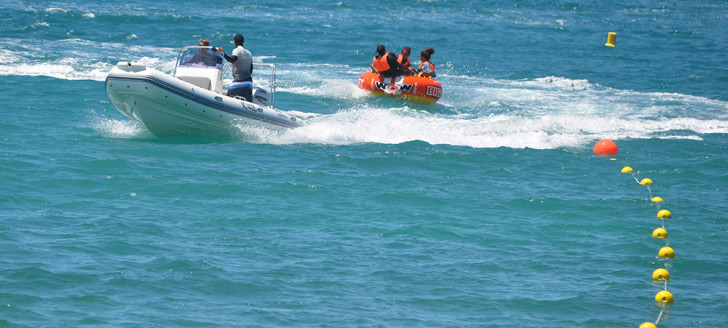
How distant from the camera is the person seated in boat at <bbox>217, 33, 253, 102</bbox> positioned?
1348 centimetres

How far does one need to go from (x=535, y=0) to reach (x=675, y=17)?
7.61 metres

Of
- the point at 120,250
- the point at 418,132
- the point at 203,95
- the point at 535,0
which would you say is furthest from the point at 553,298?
the point at 535,0

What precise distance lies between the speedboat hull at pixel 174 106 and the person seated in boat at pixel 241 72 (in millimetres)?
243

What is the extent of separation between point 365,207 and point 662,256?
348 centimetres

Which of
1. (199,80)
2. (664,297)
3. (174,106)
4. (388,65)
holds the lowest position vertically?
(664,297)

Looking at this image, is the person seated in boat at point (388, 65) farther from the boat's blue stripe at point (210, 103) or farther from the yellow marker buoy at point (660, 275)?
the yellow marker buoy at point (660, 275)

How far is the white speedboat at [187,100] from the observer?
12664mm

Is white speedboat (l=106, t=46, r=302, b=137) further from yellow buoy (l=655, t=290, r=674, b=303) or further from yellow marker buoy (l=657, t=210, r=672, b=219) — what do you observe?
yellow buoy (l=655, t=290, r=674, b=303)

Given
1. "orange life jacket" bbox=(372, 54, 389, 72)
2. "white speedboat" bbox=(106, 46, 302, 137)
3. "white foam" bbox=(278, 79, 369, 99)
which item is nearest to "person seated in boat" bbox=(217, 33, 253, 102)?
"white speedboat" bbox=(106, 46, 302, 137)

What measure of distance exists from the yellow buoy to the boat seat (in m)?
7.85

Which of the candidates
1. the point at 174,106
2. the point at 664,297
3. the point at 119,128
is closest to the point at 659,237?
the point at 664,297

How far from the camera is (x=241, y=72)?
13773mm

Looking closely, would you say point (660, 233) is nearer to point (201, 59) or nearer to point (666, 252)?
point (666, 252)

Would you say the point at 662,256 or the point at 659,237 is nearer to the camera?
the point at 662,256
